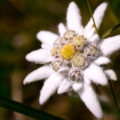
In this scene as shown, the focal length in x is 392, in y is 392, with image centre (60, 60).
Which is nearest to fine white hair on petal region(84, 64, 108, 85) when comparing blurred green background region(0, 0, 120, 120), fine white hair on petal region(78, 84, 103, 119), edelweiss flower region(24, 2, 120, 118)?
edelweiss flower region(24, 2, 120, 118)

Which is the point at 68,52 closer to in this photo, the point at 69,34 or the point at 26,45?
the point at 69,34

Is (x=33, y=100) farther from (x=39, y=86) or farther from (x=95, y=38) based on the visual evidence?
(x=95, y=38)

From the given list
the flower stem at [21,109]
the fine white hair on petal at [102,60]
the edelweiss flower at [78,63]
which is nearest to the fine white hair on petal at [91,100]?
the edelweiss flower at [78,63]

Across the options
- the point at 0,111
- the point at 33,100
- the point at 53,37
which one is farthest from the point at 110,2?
the point at 0,111

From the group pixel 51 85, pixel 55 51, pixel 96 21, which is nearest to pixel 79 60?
pixel 55 51

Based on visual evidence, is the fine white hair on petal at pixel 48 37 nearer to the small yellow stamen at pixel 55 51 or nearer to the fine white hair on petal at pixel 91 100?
the small yellow stamen at pixel 55 51
